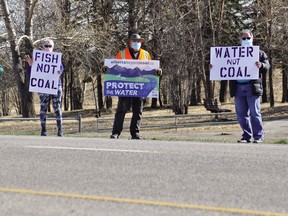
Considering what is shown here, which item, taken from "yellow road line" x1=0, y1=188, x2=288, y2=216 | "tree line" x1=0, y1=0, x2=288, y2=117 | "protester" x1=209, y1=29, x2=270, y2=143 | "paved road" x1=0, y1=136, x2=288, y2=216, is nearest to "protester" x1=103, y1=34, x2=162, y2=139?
"protester" x1=209, y1=29, x2=270, y2=143

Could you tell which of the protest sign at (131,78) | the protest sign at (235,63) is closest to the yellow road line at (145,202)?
the protest sign at (235,63)

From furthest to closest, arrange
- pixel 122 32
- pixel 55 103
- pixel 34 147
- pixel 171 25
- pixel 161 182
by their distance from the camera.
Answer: pixel 122 32, pixel 171 25, pixel 55 103, pixel 34 147, pixel 161 182

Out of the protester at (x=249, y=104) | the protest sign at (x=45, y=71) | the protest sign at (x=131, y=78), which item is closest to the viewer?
the protester at (x=249, y=104)

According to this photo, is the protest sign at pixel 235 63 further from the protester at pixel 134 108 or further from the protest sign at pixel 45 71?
the protest sign at pixel 45 71

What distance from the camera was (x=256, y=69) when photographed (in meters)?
12.0

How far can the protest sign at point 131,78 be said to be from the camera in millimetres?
13539

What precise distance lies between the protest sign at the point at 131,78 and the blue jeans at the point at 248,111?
7.66ft

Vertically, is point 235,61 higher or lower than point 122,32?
lower

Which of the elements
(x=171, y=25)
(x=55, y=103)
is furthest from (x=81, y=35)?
(x=55, y=103)

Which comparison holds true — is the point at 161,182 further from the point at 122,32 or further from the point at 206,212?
the point at 122,32

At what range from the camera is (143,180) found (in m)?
6.86

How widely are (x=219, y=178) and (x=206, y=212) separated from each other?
157cm

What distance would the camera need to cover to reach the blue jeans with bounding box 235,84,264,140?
1186cm

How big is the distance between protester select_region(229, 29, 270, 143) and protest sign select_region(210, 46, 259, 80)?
0.12 metres
